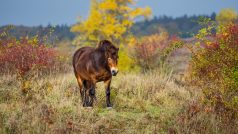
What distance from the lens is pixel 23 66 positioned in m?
15.4

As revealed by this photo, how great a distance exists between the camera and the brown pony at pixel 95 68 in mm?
12320

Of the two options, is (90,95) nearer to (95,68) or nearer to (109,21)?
(95,68)

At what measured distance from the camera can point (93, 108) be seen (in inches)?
489

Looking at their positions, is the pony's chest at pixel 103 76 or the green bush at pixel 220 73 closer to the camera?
the green bush at pixel 220 73

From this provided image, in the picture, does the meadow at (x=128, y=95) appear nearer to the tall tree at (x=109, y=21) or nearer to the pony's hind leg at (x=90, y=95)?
the pony's hind leg at (x=90, y=95)

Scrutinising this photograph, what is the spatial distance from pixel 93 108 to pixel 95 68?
1.04m

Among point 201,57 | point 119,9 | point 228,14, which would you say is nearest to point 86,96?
point 201,57

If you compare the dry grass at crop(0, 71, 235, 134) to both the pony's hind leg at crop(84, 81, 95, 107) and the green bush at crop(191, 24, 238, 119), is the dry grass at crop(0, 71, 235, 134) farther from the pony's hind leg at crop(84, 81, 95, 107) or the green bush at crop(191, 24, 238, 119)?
the green bush at crop(191, 24, 238, 119)

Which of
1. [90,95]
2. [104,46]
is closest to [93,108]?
[90,95]

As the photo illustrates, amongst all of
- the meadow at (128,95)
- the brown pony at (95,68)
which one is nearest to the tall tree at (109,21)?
the meadow at (128,95)

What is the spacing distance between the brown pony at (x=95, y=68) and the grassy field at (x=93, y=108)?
13.4 inches

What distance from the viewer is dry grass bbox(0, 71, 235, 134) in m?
10.7

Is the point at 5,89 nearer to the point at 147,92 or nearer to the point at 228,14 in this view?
the point at 147,92

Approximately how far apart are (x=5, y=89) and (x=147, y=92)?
405cm
